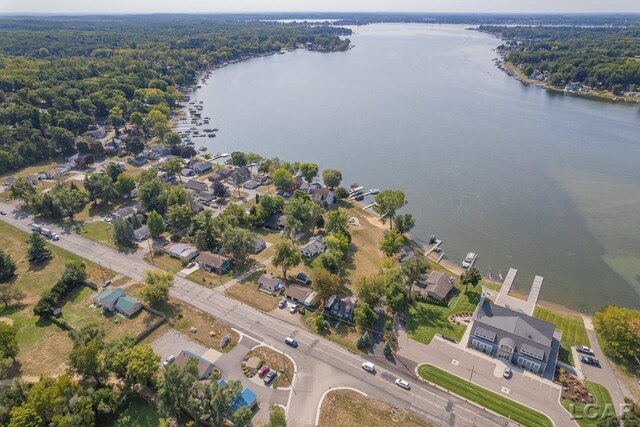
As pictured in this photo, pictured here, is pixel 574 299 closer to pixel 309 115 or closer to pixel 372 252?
pixel 372 252

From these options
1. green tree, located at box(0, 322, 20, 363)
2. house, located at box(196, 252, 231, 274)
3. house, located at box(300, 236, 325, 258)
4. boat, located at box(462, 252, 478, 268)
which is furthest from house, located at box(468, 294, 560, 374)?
green tree, located at box(0, 322, 20, 363)

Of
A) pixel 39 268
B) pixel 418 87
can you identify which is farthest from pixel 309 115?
pixel 39 268

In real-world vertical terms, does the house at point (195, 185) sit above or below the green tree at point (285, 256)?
below

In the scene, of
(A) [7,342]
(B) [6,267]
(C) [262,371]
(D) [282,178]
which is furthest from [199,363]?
(D) [282,178]

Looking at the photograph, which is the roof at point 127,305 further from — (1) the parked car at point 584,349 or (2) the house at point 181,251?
(1) the parked car at point 584,349

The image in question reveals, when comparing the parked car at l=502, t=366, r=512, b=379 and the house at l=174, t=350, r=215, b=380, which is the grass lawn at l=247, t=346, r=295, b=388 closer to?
the house at l=174, t=350, r=215, b=380

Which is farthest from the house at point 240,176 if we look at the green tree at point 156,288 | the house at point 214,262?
the green tree at point 156,288

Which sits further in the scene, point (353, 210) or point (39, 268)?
point (353, 210)

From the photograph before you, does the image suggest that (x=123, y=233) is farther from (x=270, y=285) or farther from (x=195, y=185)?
(x=270, y=285)
